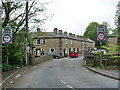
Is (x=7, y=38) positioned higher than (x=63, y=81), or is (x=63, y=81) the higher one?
(x=7, y=38)

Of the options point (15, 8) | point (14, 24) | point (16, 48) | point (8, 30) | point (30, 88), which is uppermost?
point (15, 8)

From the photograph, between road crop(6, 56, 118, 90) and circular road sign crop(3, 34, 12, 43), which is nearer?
road crop(6, 56, 118, 90)

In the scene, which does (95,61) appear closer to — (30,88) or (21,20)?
(21,20)

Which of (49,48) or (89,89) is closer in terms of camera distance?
(89,89)

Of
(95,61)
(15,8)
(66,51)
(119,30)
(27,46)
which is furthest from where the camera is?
(66,51)

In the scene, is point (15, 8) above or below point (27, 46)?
above

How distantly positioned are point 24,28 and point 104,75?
11.2 m

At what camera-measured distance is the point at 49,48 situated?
174 feet

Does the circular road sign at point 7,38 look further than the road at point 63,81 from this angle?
Yes

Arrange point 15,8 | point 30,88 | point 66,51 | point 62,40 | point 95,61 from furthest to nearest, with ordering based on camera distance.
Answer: point 66,51
point 62,40
point 95,61
point 15,8
point 30,88

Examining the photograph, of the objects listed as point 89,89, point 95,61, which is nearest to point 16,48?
point 95,61

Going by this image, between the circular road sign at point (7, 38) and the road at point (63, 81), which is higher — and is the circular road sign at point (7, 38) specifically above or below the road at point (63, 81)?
above

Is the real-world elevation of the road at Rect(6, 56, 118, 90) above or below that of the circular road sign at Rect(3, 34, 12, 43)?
below

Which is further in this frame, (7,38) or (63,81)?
(7,38)
